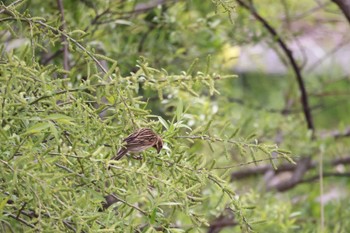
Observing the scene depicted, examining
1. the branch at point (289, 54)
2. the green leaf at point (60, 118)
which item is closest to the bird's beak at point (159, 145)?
the green leaf at point (60, 118)

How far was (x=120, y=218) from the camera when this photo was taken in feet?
3.40

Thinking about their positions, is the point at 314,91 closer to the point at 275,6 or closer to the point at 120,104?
the point at 275,6

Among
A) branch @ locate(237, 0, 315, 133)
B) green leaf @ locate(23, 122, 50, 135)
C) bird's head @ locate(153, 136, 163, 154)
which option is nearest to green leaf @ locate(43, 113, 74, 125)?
green leaf @ locate(23, 122, 50, 135)

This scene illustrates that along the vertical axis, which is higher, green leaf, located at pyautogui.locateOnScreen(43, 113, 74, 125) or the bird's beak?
green leaf, located at pyautogui.locateOnScreen(43, 113, 74, 125)

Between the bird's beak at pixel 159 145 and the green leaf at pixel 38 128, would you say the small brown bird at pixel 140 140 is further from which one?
the green leaf at pixel 38 128

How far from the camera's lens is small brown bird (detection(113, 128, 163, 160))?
0.96 meters

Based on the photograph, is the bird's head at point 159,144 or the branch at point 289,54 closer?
the bird's head at point 159,144

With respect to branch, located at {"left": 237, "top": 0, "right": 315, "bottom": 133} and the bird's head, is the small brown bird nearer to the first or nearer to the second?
the bird's head

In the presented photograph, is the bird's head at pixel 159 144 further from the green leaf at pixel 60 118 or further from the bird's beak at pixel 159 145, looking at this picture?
the green leaf at pixel 60 118

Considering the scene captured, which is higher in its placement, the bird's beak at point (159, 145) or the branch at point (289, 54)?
the bird's beak at point (159, 145)

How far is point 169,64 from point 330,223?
2.33 feet

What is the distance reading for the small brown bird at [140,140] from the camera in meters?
0.96

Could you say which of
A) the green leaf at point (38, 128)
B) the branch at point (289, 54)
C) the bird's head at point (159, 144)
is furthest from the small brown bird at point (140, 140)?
the branch at point (289, 54)

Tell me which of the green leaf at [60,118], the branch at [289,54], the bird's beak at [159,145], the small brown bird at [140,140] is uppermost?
the green leaf at [60,118]
